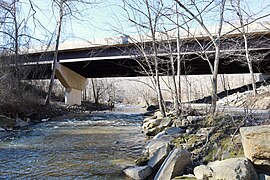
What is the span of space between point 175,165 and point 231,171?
3.13 ft

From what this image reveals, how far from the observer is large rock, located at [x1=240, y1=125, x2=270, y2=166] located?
3342 mm

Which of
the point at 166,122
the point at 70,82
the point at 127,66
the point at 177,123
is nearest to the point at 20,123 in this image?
the point at 166,122

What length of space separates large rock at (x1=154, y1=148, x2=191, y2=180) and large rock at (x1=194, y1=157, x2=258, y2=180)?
448 mm

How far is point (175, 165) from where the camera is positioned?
4020 millimetres

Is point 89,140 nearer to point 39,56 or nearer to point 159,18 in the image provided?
point 159,18

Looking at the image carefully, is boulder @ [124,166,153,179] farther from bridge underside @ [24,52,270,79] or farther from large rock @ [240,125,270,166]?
bridge underside @ [24,52,270,79]

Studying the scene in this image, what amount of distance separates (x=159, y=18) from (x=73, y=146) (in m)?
5.20

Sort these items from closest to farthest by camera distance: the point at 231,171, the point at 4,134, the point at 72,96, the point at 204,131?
the point at 231,171, the point at 204,131, the point at 4,134, the point at 72,96

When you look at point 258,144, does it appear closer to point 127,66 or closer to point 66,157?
point 66,157

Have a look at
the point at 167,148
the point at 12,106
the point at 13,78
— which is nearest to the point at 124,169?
the point at 167,148

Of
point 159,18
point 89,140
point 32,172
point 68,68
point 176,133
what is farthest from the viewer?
point 68,68

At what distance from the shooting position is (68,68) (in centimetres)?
2409

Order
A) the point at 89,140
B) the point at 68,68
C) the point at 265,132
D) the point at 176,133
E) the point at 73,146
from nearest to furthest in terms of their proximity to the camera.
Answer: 1. the point at 265,132
2. the point at 176,133
3. the point at 73,146
4. the point at 89,140
5. the point at 68,68

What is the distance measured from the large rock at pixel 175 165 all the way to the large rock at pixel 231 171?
0.45 meters
